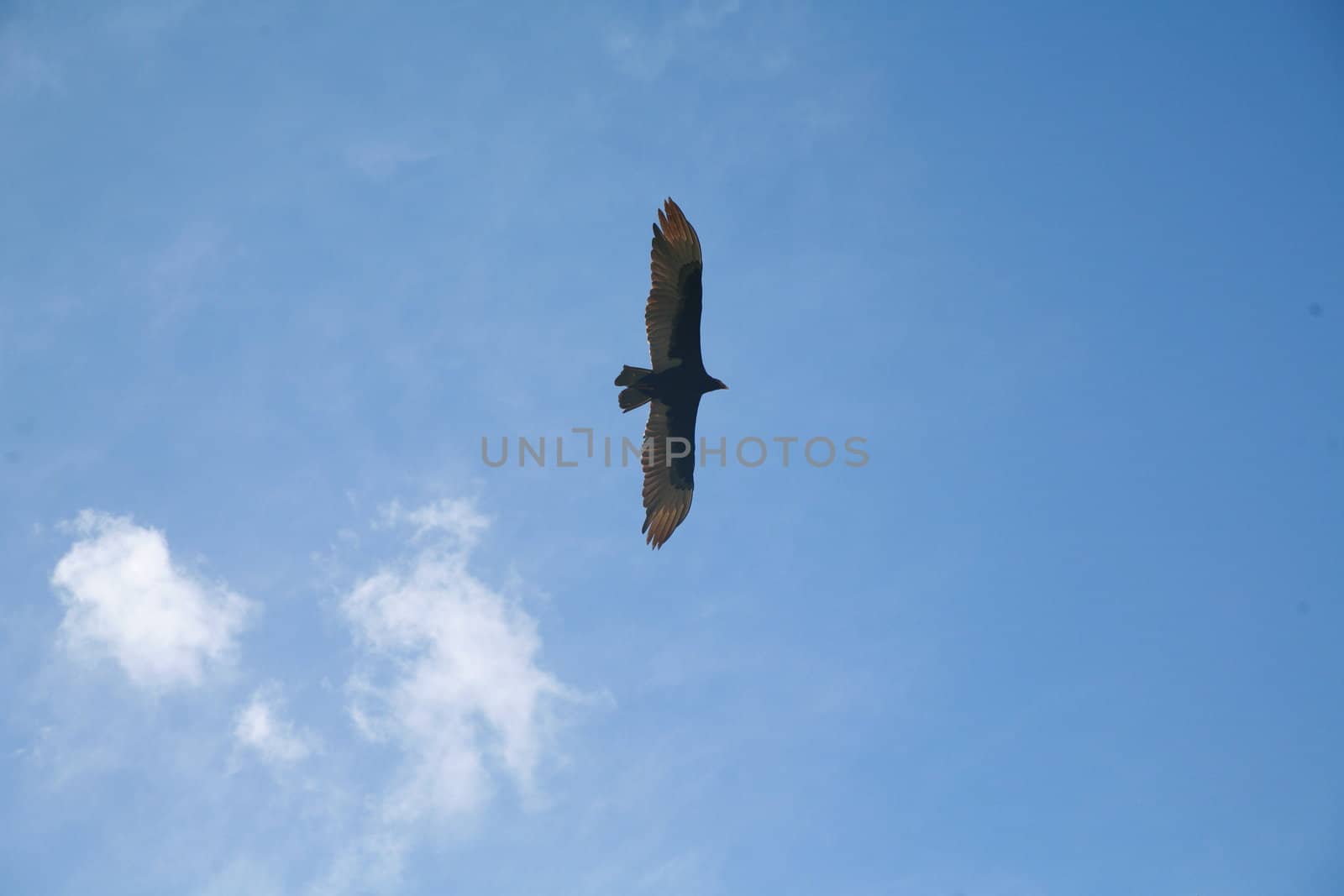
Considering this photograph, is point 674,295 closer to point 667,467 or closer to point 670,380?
point 670,380

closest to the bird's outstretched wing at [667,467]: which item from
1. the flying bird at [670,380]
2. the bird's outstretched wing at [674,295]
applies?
the flying bird at [670,380]

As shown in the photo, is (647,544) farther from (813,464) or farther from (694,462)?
(813,464)

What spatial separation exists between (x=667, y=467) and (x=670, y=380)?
1.85m

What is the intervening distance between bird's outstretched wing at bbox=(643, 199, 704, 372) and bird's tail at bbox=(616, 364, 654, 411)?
1.61ft

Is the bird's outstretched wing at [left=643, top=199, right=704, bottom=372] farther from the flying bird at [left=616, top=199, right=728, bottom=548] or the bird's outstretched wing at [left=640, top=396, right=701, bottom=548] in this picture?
the bird's outstretched wing at [left=640, top=396, right=701, bottom=548]

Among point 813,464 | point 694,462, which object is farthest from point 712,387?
point 813,464

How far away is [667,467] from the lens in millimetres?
19953

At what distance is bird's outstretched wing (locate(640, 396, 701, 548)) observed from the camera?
1969cm

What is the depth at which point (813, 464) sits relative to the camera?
20828 millimetres

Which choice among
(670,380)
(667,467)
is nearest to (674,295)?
(670,380)

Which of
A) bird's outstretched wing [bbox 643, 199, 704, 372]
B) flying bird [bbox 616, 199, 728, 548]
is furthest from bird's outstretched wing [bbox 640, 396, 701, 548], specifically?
bird's outstretched wing [bbox 643, 199, 704, 372]

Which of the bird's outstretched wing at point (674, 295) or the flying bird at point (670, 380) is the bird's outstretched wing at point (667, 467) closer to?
the flying bird at point (670, 380)

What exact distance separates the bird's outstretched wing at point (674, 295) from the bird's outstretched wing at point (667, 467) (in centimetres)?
111

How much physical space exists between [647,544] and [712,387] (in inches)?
126
